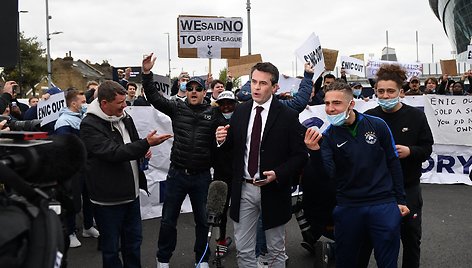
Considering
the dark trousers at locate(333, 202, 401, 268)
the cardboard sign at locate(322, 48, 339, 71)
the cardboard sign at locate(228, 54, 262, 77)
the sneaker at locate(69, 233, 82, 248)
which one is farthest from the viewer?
the cardboard sign at locate(228, 54, 262, 77)

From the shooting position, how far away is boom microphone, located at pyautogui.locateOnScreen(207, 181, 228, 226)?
11.8 ft

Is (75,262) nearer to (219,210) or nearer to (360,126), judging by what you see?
(219,210)

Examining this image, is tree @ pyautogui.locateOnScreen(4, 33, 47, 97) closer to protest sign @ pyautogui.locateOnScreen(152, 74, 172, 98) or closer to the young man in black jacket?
protest sign @ pyautogui.locateOnScreen(152, 74, 172, 98)

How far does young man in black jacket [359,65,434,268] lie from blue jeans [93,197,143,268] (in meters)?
2.31

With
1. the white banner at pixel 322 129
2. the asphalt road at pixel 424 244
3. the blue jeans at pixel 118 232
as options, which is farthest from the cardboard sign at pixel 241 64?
the blue jeans at pixel 118 232

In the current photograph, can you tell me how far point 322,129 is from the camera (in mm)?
8555

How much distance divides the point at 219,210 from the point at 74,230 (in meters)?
3.12

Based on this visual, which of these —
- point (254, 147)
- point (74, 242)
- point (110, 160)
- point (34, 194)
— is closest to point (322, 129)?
point (74, 242)

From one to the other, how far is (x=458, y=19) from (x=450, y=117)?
5878 cm

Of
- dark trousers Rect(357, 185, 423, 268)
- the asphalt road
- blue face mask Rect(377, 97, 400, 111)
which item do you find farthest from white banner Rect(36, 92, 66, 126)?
dark trousers Rect(357, 185, 423, 268)

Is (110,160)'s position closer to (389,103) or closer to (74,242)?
(389,103)

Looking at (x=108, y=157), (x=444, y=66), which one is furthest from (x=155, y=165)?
(x=444, y=66)

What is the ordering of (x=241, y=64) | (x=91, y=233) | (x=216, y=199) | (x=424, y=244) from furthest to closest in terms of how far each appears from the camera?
(x=241, y=64) → (x=91, y=233) → (x=424, y=244) → (x=216, y=199)

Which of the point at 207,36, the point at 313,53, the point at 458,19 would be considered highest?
the point at 458,19
